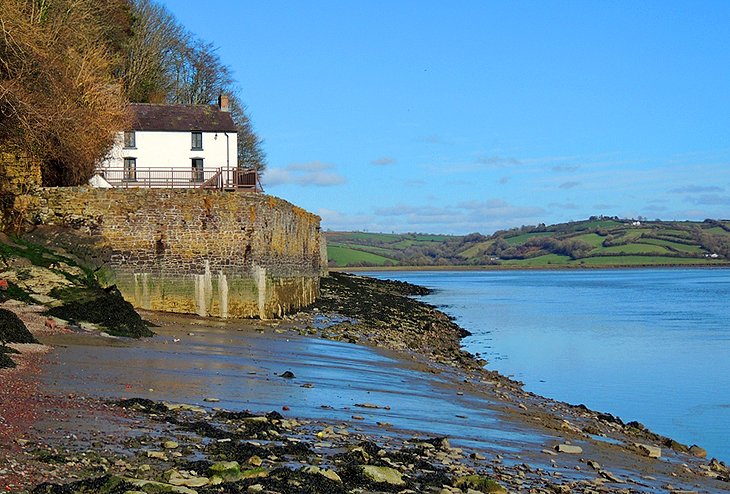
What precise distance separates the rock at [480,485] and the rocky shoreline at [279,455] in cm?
1

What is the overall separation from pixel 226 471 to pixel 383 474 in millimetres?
1534

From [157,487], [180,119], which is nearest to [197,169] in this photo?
[180,119]

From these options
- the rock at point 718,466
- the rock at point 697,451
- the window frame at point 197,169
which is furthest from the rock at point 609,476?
the window frame at point 197,169

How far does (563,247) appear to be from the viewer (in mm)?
152250

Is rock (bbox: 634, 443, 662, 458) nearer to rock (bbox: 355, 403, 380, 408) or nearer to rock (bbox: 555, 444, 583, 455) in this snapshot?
rock (bbox: 555, 444, 583, 455)

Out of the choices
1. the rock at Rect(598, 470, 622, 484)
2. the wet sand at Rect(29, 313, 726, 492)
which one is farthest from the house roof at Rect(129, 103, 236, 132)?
the rock at Rect(598, 470, 622, 484)

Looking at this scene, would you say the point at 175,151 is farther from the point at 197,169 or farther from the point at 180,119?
the point at 197,169

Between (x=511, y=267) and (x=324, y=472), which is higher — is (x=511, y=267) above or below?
above

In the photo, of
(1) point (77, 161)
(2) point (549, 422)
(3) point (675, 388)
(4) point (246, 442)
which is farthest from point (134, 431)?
(1) point (77, 161)

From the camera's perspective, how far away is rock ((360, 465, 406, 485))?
8320 mm

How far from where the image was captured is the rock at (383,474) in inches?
328

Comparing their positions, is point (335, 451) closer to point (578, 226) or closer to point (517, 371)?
point (517, 371)

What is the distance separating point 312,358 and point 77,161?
13263 millimetres

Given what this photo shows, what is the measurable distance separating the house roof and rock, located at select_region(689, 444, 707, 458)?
105 feet
